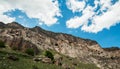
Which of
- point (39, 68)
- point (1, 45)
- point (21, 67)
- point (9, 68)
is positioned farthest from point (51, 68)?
point (1, 45)

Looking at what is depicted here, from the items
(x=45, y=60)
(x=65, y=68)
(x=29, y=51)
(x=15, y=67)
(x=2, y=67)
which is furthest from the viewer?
(x=29, y=51)

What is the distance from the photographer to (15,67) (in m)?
49.2

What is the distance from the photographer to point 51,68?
6250cm

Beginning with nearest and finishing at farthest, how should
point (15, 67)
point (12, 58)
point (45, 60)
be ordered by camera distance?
point (15, 67) < point (12, 58) < point (45, 60)

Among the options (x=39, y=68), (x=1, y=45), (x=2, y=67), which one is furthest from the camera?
(x=1, y=45)

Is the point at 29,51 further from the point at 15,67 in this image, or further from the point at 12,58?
the point at 15,67

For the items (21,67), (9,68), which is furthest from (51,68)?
(9,68)

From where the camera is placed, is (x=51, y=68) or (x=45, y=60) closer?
(x=51, y=68)

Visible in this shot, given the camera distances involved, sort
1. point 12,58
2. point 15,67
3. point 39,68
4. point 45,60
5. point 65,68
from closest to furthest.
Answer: point 15,67 < point 39,68 < point 12,58 < point 65,68 < point 45,60

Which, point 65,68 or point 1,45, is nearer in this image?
point 65,68

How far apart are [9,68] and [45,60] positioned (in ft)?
98.9

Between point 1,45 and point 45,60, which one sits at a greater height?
point 1,45

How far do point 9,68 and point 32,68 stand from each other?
23.8ft

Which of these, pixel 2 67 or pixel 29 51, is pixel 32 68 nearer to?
pixel 2 67
